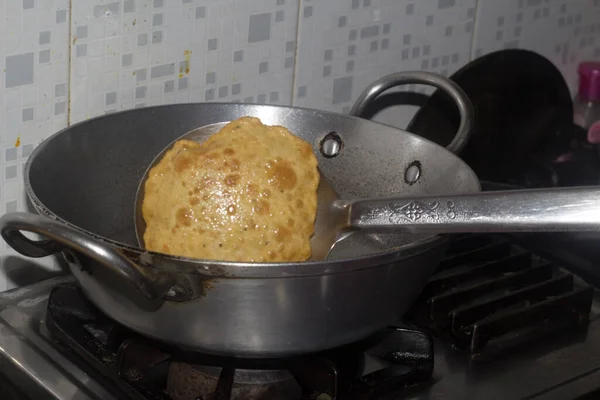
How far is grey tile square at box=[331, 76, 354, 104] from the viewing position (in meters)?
1.07

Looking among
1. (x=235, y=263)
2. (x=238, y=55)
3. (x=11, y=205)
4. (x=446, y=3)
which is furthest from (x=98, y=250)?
(x=446, y=3)

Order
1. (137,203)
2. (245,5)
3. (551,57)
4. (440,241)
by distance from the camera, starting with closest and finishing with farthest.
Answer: (440,241) < (137,203) < (245,5) < (551,57)

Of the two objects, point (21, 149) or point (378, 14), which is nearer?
point (21, 149)

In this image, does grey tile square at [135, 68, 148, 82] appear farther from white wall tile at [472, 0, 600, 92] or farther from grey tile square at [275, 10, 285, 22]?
white wall tile at [472, 0, 600, 92]


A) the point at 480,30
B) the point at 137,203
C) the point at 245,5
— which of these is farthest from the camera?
the point at 480,30

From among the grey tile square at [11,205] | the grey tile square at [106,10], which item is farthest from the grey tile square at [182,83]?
the grey tile square at [11,205]

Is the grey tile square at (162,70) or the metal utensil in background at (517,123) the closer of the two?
the grey tile square at (162,70)

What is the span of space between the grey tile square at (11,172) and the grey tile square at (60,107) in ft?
0.22

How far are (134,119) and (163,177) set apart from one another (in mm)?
118

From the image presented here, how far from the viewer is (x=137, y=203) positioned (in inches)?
33.1

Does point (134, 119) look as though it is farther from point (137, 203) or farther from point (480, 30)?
point (480, 30)

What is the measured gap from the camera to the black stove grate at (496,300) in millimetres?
840

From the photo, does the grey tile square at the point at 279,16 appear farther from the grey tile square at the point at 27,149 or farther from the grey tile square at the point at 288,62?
the grey tile square at the point at 27,149

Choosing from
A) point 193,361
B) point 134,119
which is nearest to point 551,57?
point 134,119
